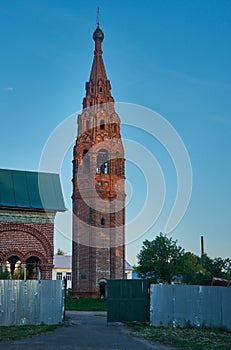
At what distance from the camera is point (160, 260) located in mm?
46469

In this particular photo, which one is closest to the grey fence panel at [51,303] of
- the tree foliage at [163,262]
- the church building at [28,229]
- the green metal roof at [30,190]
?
the church building at [28,229]

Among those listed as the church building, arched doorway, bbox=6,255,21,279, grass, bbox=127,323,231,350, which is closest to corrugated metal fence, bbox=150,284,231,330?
grass, bbox=127,323,231,350

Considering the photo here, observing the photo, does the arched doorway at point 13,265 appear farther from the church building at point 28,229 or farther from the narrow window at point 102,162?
the narrow window at point 102,162

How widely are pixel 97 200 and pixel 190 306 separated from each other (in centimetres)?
2649

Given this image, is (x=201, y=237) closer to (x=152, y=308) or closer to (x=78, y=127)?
(x=78, y=127)

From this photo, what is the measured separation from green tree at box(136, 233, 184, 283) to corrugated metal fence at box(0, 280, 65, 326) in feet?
86.6

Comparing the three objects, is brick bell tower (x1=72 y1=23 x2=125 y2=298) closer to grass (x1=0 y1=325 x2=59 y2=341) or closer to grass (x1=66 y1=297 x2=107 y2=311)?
grass (x1=66 y1=297 x2=107 y2=311)

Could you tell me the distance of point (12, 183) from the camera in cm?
2888

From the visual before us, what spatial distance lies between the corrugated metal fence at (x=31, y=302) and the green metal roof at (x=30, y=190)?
7345 mm

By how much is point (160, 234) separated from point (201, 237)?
29.2 m

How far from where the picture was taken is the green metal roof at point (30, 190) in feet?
89.4

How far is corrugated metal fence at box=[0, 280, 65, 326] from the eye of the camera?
19500mm

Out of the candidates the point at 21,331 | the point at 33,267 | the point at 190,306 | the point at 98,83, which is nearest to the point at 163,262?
the point at 98,83

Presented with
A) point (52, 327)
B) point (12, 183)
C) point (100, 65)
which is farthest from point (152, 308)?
point (100, 65)
